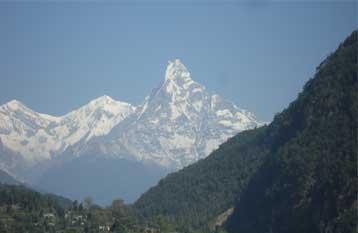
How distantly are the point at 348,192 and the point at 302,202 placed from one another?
18458 millimetres

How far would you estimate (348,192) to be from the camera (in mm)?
156250

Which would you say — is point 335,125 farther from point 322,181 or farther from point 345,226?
point 345,226

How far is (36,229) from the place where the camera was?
179875 mm

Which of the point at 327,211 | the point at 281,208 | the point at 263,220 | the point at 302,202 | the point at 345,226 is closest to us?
the point at 345,226

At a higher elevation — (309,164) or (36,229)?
(309,164)

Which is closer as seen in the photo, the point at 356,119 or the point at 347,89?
the point at 356,119

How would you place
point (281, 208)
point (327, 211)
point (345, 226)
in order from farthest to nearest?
point (281, 208) → point (327, 211) → point (345, 226)

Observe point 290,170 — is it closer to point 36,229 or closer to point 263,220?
point 263,220

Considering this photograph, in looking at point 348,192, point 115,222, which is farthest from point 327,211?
point 115,222

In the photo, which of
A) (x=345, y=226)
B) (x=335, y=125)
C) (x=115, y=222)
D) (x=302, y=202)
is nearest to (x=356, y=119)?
(x=335, y=125)

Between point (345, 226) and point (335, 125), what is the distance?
38.0 meters

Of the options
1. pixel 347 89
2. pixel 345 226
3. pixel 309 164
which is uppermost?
pixel 347 89

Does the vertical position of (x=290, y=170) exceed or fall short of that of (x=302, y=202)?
it exceeds it

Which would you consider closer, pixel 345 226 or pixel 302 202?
pixel 345 226
